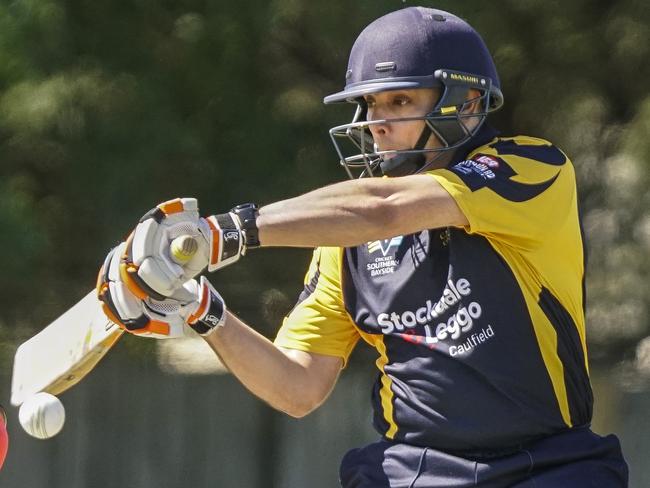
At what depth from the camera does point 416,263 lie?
2930 millimetres

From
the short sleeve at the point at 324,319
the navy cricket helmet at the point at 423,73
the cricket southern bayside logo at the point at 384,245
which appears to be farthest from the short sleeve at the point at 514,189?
the short sleeve at the point at 324,319

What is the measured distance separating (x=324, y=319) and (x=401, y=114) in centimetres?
60

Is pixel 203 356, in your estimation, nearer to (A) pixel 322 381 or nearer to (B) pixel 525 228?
(A) pixel 322 381

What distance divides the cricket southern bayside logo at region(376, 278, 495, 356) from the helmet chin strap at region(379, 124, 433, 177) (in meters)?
0.35

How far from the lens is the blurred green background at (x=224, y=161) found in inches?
171

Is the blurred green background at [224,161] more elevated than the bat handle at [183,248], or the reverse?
the bat handle at [183,248]

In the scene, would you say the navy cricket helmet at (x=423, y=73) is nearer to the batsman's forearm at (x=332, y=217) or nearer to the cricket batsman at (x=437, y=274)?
the cricket batsman at (x=437, y=274)

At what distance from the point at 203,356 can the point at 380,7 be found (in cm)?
147

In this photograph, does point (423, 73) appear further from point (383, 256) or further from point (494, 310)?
point (494, 310)

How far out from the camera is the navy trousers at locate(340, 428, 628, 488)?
109 inches

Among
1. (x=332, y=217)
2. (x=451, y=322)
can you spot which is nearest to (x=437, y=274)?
(x=451, y=322)

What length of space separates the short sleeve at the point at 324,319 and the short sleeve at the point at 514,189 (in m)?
0.54

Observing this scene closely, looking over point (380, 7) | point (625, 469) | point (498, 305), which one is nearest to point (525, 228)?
point (498, 305)

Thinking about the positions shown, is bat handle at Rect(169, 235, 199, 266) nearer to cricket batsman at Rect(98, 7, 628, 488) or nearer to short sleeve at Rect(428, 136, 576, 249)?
cricket batsman at Rect(98, 7, 628, 488)
